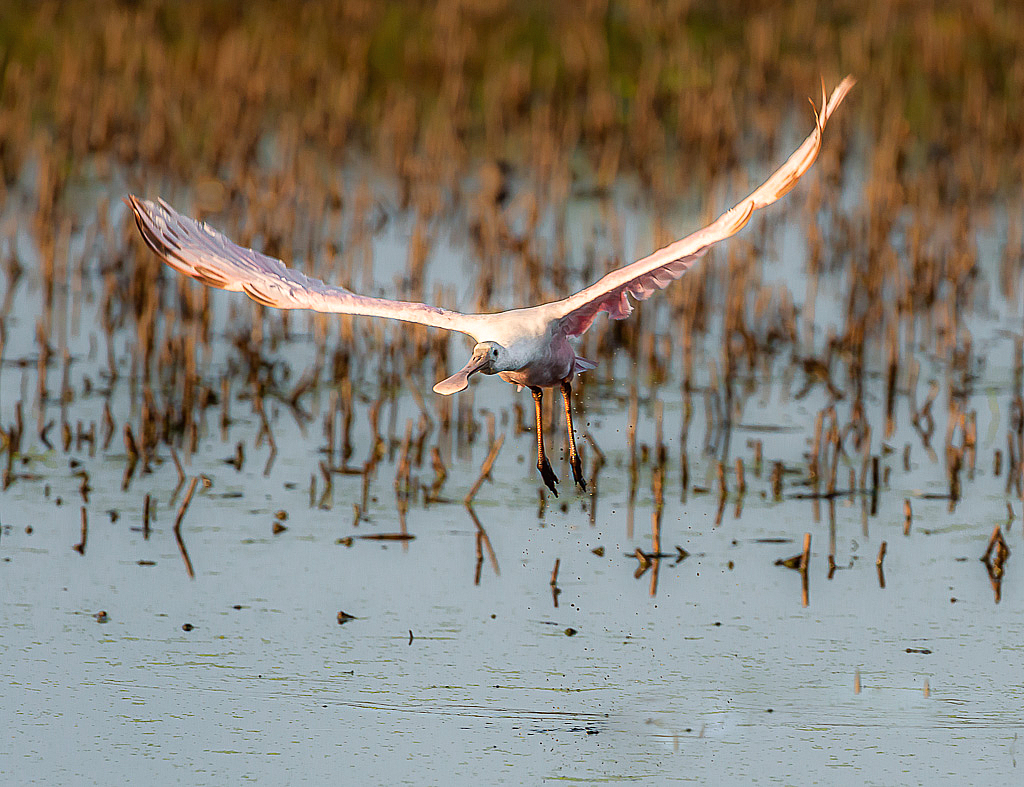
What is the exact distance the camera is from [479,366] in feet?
20.7

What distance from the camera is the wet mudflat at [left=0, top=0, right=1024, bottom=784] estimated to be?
5.76m

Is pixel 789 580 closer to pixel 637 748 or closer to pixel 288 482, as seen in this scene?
pixel 637 748

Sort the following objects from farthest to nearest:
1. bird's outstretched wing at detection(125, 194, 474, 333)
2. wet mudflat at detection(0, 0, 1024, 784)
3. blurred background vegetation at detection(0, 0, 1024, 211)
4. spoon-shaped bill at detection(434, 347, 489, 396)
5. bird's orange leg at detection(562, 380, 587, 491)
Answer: blurred background vegetation at detection(0, 0, 1024, 211)
bird's orange leg at detection(562, 380, 587, 491)
bird's outstretched wing at detection(125, 194, 474, 333)
spoon-shaped bill at detection(434, 347, 489, 396)
wet mudflat at detection(0, 0, 1024, 784)

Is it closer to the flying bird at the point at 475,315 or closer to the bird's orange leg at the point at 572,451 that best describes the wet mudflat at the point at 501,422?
the bird's orange leg at the point at 572,451

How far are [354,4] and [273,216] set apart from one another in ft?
20.7

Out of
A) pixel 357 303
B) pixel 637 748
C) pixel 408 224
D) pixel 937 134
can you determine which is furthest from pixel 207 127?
pixel 637 748

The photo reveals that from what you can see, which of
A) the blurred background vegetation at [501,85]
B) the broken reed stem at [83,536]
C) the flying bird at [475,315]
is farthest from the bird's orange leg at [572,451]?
the blurred background vegetation at [501,85]

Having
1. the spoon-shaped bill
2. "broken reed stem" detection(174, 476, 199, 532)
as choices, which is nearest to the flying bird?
the spoon-shaped bill

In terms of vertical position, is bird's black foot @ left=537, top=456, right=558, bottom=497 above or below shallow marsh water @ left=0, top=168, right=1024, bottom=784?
above

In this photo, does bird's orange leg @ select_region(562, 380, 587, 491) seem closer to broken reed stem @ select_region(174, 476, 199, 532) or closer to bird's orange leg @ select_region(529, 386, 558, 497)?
bird's orange leg @ select_region(529, 386, 558, 497)

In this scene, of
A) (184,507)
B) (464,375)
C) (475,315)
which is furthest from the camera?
(184,507)

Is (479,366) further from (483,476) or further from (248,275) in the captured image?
(483,476)

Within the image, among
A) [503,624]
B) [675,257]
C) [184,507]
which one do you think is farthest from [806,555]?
[184,507]

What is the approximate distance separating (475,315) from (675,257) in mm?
851
